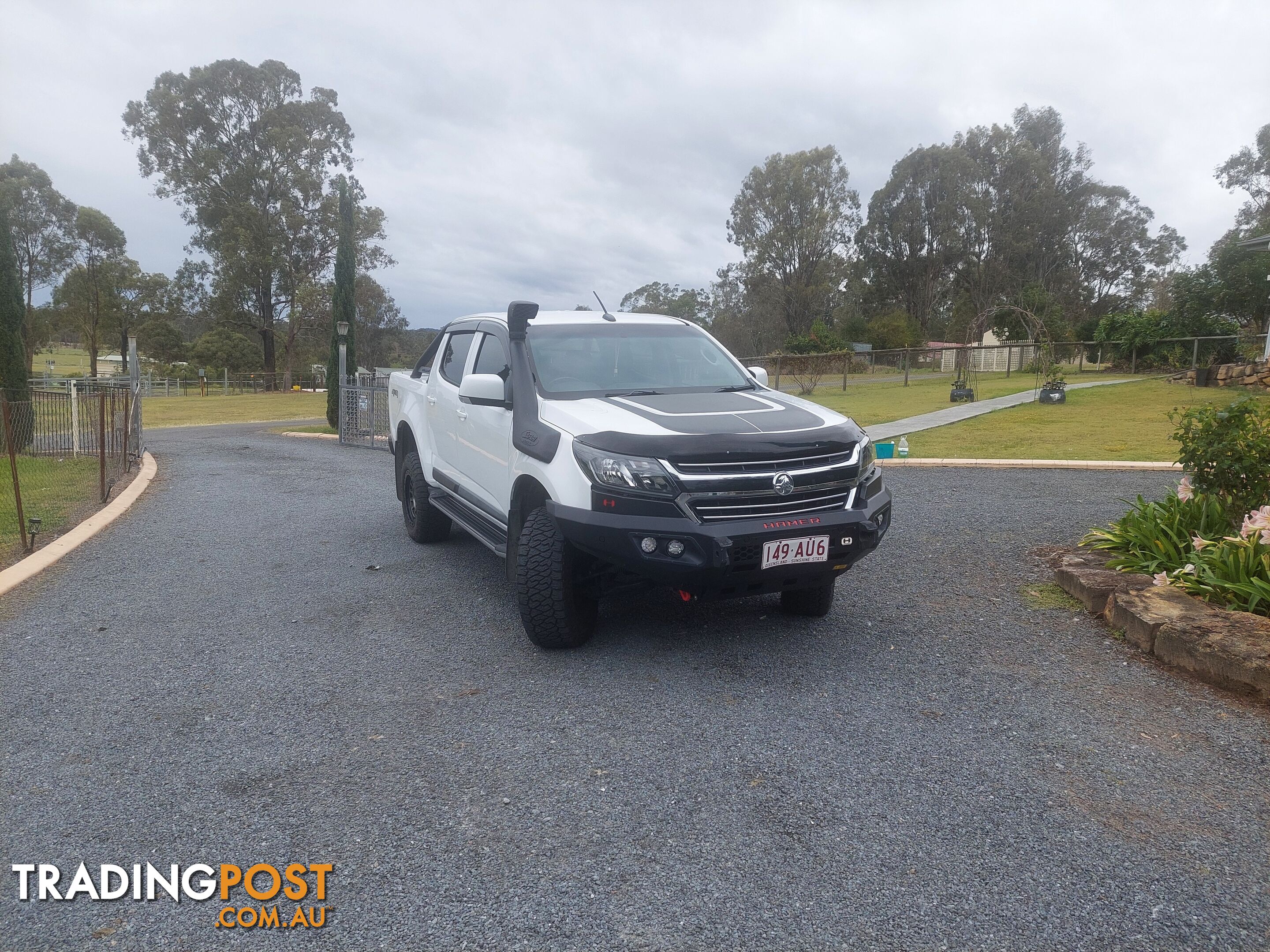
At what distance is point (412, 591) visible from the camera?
19.2 feet

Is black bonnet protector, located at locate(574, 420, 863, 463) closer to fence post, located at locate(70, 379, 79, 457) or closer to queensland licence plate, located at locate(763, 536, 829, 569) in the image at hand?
queensland licence plate, located at locate(763, 536, 829, 569)

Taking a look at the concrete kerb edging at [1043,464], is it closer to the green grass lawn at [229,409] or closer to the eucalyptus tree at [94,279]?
the green grass lawn at [229,409]

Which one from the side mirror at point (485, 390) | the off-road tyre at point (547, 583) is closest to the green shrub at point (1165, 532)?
the off-road tyre at point (547, 583)

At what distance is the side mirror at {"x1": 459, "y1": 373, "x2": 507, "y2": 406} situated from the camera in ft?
15.9

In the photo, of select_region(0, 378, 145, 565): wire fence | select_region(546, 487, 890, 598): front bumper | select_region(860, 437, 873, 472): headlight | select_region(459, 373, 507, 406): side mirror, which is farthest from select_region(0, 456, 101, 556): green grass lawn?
select_region(860, 437, 873, 472): headlight

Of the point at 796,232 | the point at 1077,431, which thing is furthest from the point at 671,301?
the point at 1077,431

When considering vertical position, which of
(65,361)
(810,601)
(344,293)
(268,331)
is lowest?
(810,601)

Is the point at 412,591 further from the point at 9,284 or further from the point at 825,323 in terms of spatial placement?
the point at 825,323

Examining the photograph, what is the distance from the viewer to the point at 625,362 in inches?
212

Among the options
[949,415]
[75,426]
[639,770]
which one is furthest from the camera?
[949,415]

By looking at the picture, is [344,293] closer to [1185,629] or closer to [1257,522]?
[1257,522]

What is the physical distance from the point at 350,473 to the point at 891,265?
55040 millimetres

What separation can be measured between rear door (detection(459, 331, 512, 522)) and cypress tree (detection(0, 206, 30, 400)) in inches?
491

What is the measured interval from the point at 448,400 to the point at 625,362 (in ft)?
5.26
